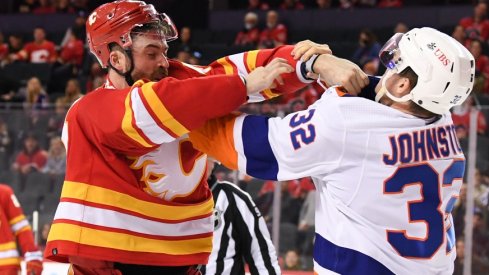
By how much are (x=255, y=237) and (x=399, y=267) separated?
1806mm

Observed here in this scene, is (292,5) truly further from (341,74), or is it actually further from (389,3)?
(341,74)

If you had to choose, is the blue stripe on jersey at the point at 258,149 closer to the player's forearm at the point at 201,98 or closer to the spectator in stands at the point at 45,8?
the player's forearm at the point at 201,98

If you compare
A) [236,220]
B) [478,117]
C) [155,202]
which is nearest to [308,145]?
[155,202]

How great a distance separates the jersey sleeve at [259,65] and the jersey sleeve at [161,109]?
8.5 inches

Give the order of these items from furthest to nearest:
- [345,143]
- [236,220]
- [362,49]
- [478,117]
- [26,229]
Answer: [362,49], [478,117], [26,229], [236,220], [345,143]

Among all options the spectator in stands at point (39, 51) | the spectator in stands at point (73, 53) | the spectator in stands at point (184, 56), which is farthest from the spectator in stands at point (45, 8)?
the spectator in stands at point (184, 56)

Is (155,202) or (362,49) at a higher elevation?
(362,49)

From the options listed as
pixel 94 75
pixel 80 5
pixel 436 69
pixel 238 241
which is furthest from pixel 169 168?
pixel 80 5

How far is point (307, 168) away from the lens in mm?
2383

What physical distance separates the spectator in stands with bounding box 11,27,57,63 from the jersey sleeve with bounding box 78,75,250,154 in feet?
26.2

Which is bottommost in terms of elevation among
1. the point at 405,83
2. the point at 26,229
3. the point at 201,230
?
the point at 26,229

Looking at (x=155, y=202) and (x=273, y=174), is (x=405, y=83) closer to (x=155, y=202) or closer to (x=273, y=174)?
(x=273, y=174)

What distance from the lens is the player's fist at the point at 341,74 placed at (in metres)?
2.45

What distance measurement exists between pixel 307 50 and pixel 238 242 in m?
1.68
